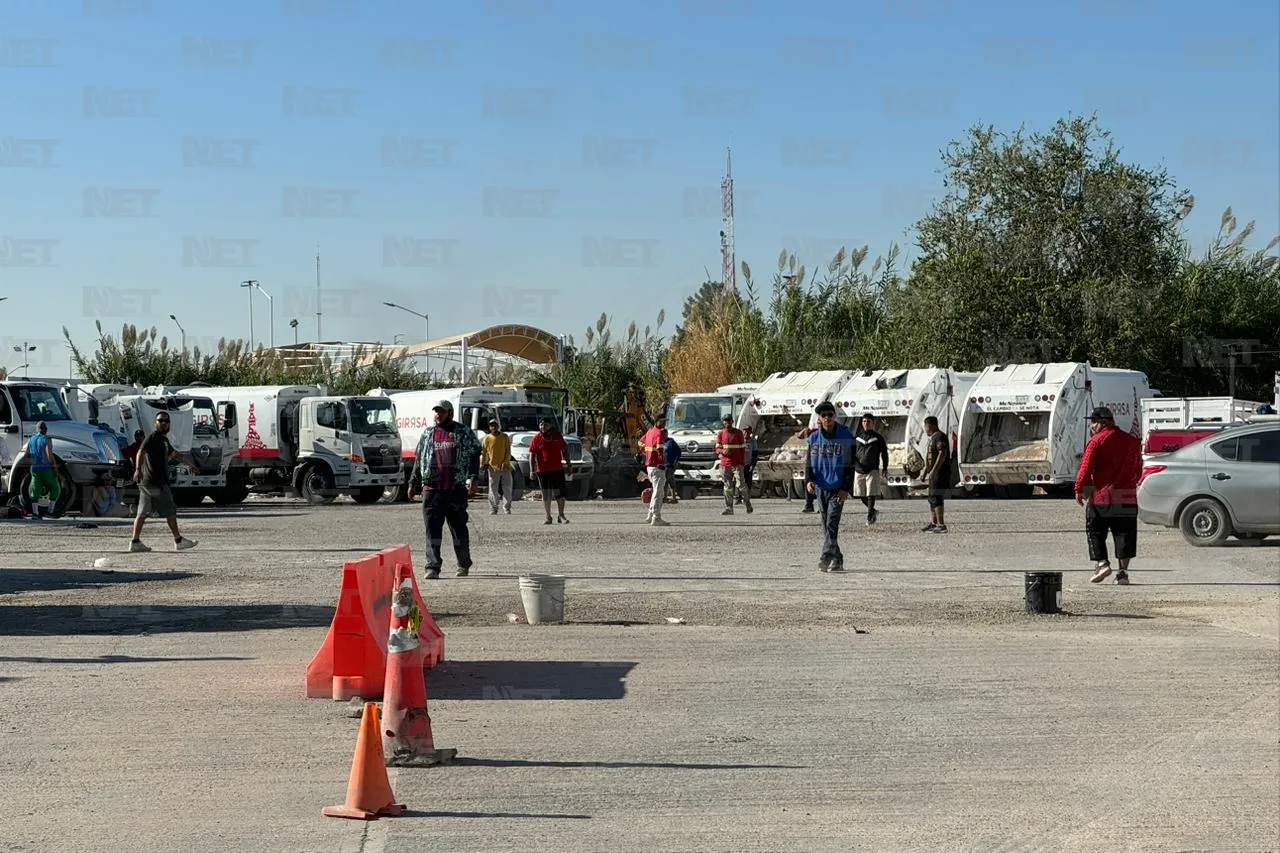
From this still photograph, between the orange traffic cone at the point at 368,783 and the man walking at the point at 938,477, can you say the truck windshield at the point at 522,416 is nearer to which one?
the man walking at the point at 938,477

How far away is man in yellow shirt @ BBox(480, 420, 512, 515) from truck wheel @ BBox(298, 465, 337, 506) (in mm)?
8086

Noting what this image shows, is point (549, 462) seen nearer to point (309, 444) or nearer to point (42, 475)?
point (42, 475)

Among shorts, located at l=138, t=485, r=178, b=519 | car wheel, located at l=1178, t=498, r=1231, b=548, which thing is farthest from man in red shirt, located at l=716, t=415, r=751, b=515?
shorts, located at l=138, t=485, r=178, b=519

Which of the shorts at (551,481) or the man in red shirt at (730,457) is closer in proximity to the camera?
the shorts at (551,481)

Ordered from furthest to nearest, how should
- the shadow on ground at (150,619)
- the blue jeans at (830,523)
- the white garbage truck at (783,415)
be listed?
the white garbage truck at (783,415) → the blue jeans at (830,523) → the shadow on ground at (150,619)

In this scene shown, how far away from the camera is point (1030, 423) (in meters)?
36.3

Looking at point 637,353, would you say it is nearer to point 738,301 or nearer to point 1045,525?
point 738,301

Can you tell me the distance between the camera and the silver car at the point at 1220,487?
21250 millimetres

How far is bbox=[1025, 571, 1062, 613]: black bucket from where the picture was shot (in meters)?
14.5

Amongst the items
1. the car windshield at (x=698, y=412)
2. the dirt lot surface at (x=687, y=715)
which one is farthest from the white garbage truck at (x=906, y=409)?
the dirt lot surface at (x=687, y=715)

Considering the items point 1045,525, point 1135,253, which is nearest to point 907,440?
point 1045,525

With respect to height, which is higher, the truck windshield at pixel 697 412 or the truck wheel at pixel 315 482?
the truck windshield at pixel 697 412

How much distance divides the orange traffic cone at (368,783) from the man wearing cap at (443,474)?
32.9ft

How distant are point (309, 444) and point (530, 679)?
28.6m
